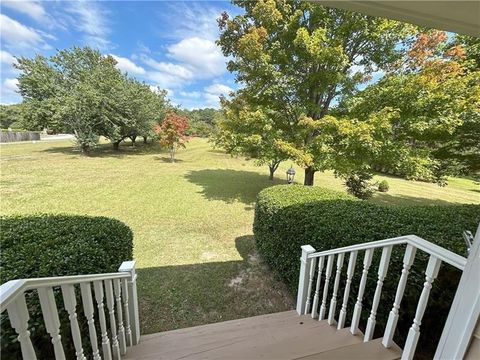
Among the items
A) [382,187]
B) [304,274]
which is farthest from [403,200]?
[304,274]

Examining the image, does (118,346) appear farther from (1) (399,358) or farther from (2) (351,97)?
(2) (351,97)

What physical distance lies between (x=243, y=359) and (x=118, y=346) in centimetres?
96

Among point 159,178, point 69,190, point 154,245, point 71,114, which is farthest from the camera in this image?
point 71,114

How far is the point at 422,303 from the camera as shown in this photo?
134 centimetres

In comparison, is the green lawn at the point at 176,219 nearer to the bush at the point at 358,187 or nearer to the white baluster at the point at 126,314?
the white baluster at the point at 126,314

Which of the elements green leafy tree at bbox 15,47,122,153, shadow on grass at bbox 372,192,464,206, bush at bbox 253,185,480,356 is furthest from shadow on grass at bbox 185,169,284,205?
green leafy tree at bbox 15,47,122,153

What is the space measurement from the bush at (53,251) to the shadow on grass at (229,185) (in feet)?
18.0

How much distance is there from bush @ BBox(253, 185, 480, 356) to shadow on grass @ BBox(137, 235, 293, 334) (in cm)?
34

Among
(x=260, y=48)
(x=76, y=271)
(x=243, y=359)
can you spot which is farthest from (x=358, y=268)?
(x=260, y=48)

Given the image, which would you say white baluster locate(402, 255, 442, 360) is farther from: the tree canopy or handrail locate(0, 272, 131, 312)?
the tree canopy

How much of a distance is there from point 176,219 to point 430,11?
6053 mm

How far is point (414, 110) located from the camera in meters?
5.23

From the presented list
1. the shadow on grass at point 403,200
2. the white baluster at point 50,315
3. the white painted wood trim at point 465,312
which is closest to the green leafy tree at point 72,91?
the shadow on grass at point 403,200

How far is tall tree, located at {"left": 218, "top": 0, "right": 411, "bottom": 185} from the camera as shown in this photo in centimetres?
548
